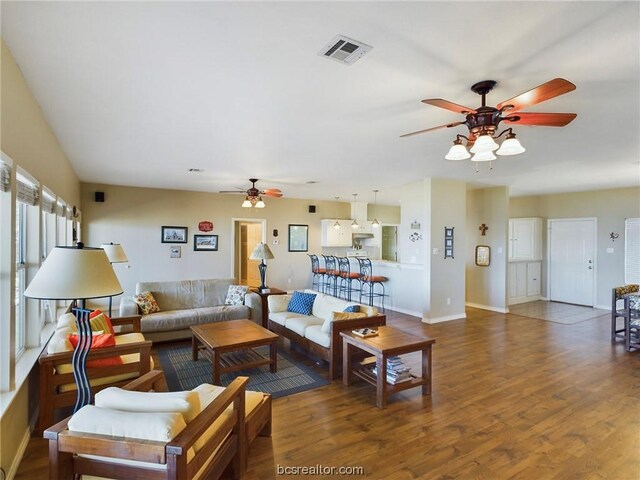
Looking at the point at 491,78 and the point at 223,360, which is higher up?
the point at 491,78

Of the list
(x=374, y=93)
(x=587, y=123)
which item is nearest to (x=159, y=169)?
(x=374, y=93)

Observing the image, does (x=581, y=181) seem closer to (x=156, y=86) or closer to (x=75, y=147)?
(x=156, y=86)

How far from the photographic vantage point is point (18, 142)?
2287 mm

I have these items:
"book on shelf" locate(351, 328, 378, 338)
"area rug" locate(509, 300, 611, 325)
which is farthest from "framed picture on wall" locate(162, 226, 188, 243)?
"area rug" locate(509, 300, 611, 325)

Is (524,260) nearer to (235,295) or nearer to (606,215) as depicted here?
(606,215)

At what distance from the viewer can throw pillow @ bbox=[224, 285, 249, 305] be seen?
5.43 metres

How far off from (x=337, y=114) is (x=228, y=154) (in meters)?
2.04

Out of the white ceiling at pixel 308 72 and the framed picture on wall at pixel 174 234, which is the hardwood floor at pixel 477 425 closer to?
the white ceiling at pixel 308 72

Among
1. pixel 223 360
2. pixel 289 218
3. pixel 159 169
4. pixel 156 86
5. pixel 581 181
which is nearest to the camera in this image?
pixel 156 86

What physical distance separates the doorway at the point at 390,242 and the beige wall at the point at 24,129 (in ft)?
30.2

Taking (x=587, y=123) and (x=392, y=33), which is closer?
(x=392, y=33)

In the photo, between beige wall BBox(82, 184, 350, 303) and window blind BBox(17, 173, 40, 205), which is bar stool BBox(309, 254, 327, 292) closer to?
beige wall BBox(82, 184, 350, 303)

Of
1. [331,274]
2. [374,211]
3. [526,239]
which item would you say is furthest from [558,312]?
[374,211]

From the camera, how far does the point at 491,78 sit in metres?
2.37
